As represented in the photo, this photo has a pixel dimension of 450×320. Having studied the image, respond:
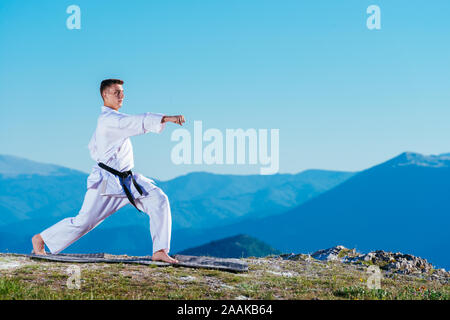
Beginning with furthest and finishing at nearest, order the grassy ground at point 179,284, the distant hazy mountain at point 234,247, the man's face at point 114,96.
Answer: the distant hazy mountain at point 234,247
the man's face at point 114,96
the grassy ground at point 179,284

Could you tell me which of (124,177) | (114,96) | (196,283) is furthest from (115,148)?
(196,283)

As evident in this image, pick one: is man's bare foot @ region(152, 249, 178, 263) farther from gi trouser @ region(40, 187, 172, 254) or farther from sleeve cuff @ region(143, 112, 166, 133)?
sleeve cuff @ region(143, 112, 166, 133)

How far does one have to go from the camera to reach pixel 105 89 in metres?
9.57

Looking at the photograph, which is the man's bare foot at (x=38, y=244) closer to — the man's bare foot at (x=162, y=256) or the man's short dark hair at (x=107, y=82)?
the man's bare foot at (x=162, y=256)

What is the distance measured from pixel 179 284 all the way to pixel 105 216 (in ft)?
7.13

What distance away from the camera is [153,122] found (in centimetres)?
887

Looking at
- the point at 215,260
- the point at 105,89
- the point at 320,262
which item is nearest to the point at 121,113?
the point at 105,89

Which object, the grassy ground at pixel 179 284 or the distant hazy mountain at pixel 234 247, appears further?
the distant hazy mountain at pixel 234 247

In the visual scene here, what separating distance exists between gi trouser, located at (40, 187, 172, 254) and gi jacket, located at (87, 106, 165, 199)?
186 millimetres

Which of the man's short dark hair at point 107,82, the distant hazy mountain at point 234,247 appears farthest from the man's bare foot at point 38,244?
the distant hazy mountain at point 234,247

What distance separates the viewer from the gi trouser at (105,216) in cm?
939

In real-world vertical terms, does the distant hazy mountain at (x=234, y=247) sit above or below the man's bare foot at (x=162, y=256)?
above
